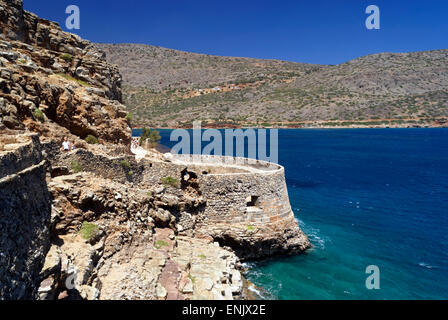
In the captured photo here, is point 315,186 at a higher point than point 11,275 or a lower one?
lower

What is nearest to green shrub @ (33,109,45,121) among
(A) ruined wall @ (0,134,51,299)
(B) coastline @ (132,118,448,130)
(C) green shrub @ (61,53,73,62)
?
(A) ruined wall @ (0,134,51,299)

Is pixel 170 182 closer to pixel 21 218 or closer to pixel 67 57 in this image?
pixel 67 57

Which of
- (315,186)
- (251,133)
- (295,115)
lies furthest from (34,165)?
(295,115)

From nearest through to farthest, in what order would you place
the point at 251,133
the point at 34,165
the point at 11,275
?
the point at 11,275 → the point at 34,165 → the point at 251,133

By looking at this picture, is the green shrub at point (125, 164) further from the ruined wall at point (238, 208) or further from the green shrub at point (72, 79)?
the green shrub at point (72, 79)

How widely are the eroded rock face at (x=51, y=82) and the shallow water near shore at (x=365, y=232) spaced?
1083 centimetres

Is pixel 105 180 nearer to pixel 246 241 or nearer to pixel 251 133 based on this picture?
pixel 246 241

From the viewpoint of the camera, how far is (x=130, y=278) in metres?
9.08

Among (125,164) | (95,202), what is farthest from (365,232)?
(95,202)

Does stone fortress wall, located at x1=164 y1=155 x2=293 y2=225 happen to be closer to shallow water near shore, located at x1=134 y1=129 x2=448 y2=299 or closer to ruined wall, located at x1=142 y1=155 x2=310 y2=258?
ruined wall, located at x1=142 y1=155 x2=310 y2=258

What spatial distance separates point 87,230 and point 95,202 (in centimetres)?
112

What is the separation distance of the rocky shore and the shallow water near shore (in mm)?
1896

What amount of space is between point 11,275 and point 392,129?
115 meters

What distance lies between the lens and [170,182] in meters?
15.9
